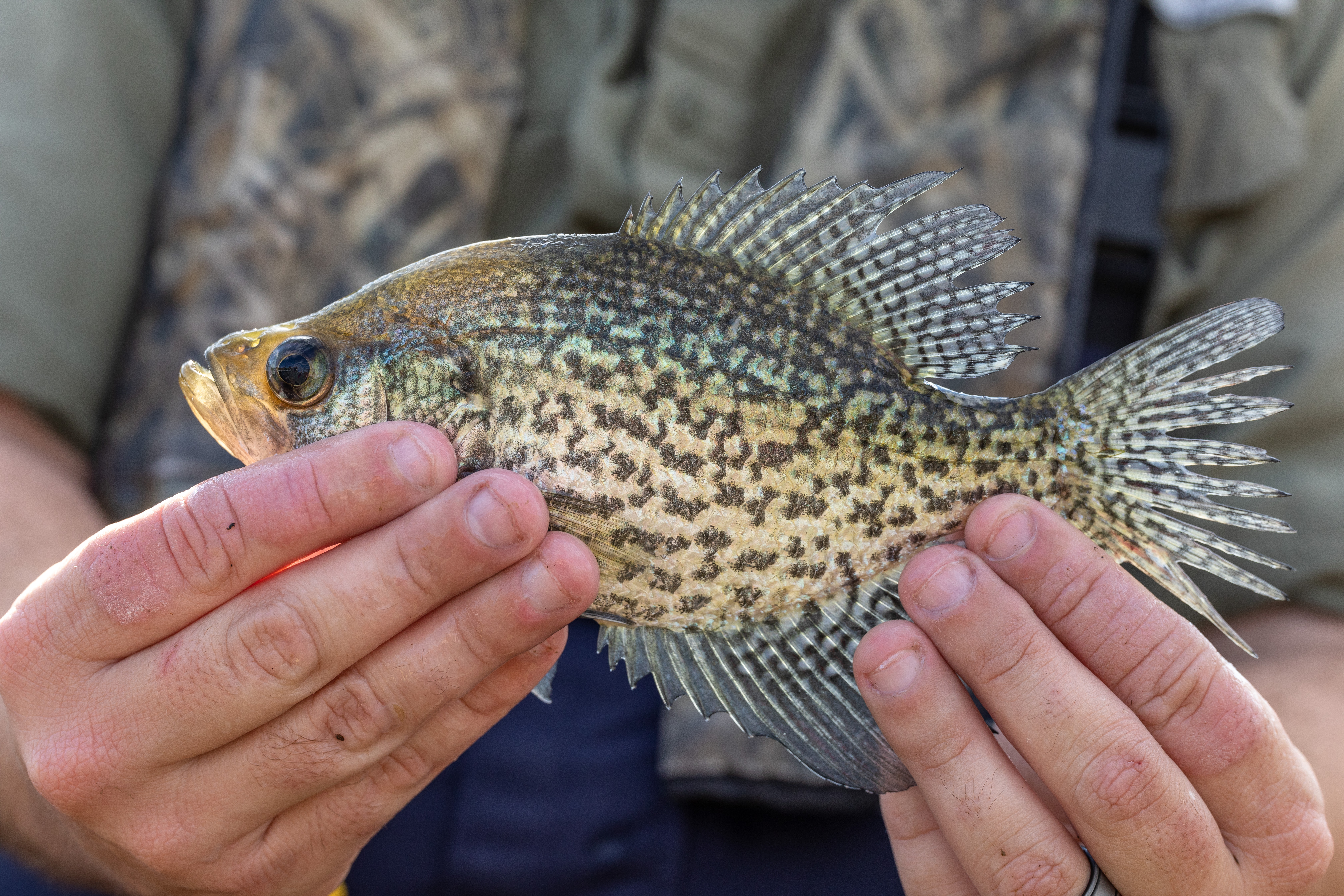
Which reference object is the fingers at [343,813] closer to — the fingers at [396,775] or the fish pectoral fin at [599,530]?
the fingers at [396,775]

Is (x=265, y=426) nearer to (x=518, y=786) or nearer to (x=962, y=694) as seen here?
(x=962, y=694)

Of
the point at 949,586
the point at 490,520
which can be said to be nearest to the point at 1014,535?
the point at 949,586

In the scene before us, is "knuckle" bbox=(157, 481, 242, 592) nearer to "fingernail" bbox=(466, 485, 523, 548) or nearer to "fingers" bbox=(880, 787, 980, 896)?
"fingernail" bbox=(466, 485, 523, 548)

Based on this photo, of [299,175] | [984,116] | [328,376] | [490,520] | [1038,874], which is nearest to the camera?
Answer: [490,520]

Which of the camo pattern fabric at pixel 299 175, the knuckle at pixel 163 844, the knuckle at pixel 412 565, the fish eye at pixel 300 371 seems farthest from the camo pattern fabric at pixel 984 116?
the knuckle at pixel 163 844

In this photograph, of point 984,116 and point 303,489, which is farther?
point 984,116

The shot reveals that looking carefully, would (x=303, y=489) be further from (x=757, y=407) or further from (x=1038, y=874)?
(x=1038, y=874)
